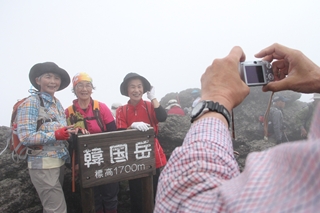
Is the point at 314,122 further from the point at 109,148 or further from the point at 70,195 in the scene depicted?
the point at 70,195

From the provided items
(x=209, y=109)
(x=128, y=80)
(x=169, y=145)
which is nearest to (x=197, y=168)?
Answer: (x=209, y=109)

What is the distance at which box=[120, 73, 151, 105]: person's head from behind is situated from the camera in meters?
3.84

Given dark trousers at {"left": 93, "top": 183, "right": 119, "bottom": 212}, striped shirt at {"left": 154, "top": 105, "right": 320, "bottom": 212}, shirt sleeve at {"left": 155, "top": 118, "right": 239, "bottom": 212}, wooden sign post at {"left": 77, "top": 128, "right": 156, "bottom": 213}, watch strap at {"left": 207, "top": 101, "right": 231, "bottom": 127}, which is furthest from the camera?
dark trousers at {"left": 93, "top": 183, "right": 119, "bottom": 212}

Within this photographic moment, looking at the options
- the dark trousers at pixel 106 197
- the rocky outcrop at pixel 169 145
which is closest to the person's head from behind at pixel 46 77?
the rocky outcrop at pixel 169 145

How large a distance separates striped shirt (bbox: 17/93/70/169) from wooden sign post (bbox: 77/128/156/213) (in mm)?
337

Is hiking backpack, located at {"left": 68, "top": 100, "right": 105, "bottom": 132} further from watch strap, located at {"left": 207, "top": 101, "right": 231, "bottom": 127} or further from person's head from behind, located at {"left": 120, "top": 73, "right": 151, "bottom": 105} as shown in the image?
watch strap, located at {"left": 207, "top": 101, "right": 231, "bottom": 127}

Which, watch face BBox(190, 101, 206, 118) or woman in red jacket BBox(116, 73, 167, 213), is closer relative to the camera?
watch face BBox(190, 101, 206, 118)

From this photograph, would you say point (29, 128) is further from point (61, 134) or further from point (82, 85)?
point (82, 85)

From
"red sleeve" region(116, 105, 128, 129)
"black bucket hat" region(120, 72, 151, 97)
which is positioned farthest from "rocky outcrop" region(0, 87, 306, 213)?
"black bucket hat" region(120, 72, 151, 97)

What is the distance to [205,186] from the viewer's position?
619 millimetres

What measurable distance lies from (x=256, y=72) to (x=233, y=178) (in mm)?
715

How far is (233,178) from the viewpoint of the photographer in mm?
587

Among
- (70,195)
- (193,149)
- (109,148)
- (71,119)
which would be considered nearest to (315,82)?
(193,149)

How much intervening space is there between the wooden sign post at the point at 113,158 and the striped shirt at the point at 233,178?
220cm
